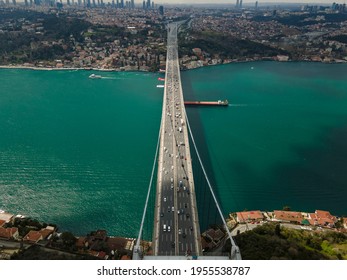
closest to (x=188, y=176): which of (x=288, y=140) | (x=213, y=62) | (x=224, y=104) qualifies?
(x=288, y=140)

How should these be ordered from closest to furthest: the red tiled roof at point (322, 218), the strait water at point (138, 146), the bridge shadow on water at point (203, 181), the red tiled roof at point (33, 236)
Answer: the red tiled roof at point (33, 236)
the red tiled roof at point (322, 218)
the bridge shadow on water at point (203, 181)
the strait water at point (138, 146)

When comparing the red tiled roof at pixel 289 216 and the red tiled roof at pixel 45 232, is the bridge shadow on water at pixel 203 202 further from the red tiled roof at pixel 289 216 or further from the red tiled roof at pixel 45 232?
the red tiled roof at pixel 45 232

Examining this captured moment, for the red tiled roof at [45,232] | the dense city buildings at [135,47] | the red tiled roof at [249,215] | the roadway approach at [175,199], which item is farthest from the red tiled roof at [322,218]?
the dense city buildings at [135,47]

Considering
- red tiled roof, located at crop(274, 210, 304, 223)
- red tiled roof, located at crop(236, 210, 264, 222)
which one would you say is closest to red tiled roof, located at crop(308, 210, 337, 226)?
red tiled roof, located at crop(274, 210, 304, 223)

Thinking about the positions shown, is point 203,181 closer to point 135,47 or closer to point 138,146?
point 138,146

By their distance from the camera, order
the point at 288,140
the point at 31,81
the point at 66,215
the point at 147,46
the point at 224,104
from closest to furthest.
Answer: the point at 66,215 < the point at 288,140 < the point at 224,104 < the point at 31,81 < the point at 147,46

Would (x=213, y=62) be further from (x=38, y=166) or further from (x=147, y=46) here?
(x=38, y=166)
